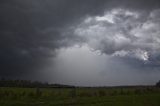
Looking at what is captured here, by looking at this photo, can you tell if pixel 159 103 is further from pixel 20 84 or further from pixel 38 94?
pixel 20 84

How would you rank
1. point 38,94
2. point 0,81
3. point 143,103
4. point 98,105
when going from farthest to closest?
point 0,81 → point 38,94 → point 143,103 → point 98,105

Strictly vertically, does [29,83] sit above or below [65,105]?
above

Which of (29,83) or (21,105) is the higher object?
(29,83)

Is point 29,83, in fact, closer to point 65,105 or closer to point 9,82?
point 9,82

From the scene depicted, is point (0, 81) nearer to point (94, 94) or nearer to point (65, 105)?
point (94, 94)

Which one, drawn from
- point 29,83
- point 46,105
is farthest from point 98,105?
point 29,83

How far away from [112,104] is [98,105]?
252 cm

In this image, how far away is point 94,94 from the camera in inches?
2172

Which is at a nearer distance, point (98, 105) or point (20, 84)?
point (98, 105)

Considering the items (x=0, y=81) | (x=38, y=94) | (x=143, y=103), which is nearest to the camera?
(x=143, y=103)

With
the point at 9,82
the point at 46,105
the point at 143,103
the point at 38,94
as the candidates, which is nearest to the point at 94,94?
the point at 38,94

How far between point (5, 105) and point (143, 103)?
21657 mm

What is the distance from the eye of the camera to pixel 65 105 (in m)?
35.6

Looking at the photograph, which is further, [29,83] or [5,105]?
[29,83]
